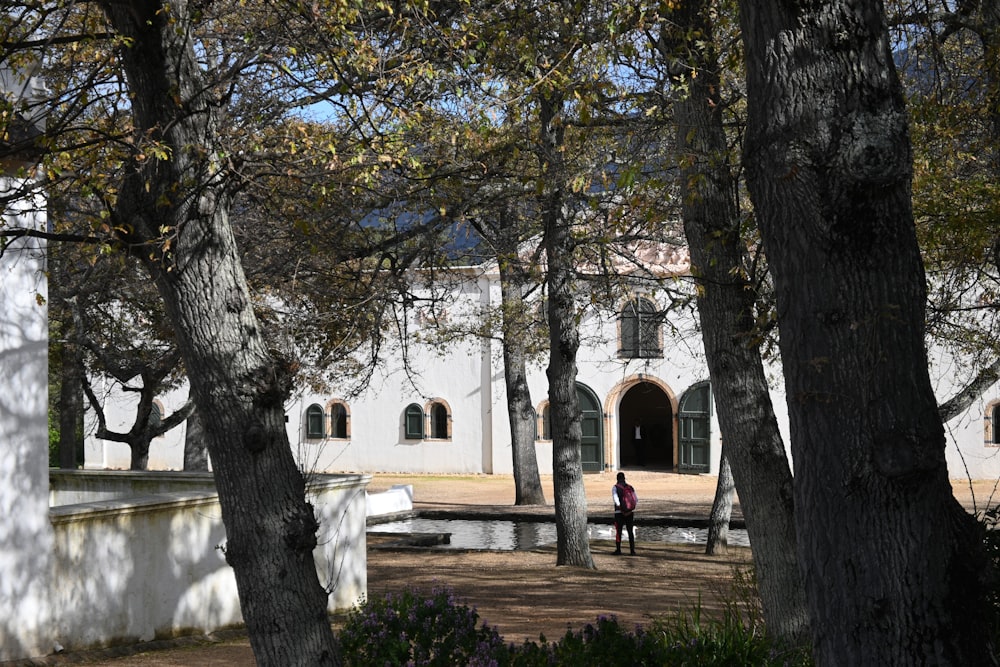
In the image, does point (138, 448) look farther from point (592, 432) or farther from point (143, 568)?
point (592, 432)

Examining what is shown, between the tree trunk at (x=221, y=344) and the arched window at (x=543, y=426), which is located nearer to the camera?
the tree trunk at (x=221, y=344)

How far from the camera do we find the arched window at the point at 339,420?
39.0 meters

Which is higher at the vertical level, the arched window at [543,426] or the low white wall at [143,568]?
the arched window at [543,426]

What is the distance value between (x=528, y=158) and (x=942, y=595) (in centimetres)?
1188

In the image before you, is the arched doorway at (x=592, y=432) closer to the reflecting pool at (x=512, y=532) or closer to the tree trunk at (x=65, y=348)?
the reflecting pool at (x=512, y=532)

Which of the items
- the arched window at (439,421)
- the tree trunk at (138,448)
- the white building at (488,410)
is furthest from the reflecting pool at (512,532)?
the arched window at (439,421)

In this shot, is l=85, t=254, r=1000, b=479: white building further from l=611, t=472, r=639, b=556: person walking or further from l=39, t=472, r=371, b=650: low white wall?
l=39, t=472, r=371, b=650: low white wall

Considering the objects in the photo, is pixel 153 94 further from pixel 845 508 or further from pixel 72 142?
pixel 845 508

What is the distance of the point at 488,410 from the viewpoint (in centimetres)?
3603

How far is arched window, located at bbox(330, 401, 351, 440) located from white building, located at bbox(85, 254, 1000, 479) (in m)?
0.04

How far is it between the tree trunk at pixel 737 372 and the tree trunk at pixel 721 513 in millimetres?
10495

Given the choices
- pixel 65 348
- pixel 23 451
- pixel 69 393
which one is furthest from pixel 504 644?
pixel 69 393

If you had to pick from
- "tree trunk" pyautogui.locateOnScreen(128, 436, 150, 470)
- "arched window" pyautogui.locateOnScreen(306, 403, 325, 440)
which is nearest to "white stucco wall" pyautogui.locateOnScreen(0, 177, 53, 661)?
"tree trunk" pyautogui.locateOnScreen(128, 436, 150, 470)

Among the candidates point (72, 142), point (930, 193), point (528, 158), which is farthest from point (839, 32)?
point (528, 158)
